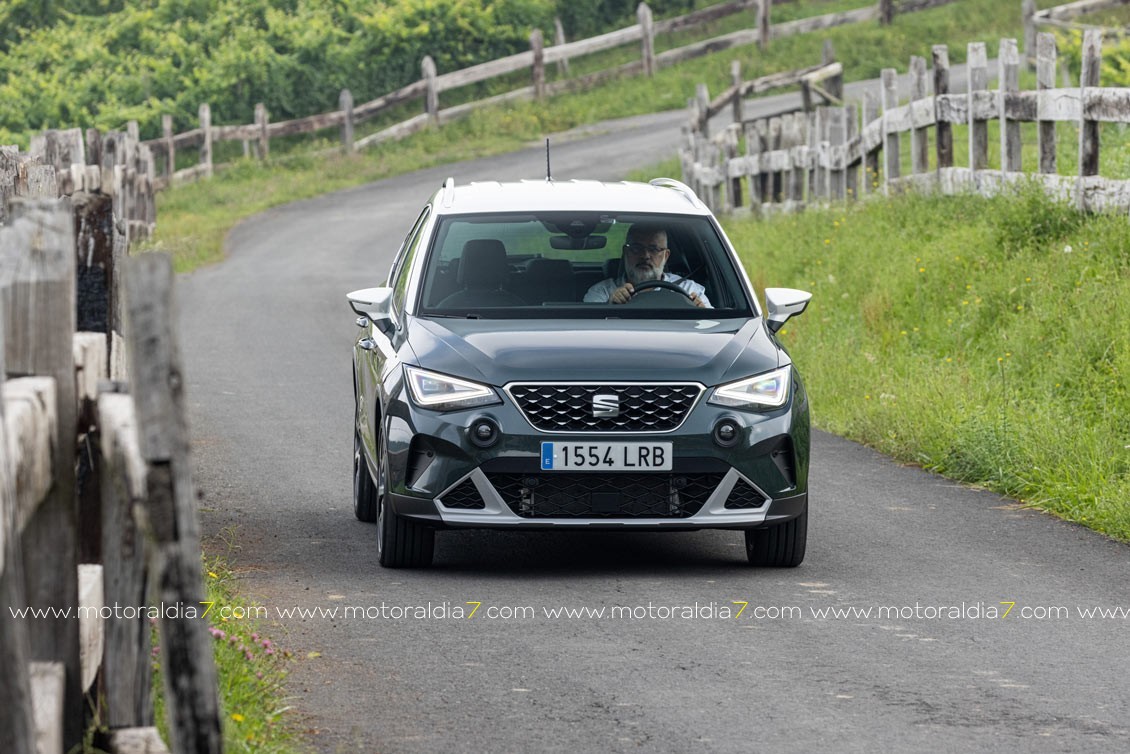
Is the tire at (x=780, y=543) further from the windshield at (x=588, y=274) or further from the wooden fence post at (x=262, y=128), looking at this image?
the wooden fence post at (x=262, y=128)

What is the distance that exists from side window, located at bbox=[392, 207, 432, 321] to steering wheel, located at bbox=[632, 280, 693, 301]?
1.07 meters

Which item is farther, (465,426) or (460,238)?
(460,238)

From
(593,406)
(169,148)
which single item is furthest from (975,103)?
(169,148)

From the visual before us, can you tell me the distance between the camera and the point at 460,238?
9.76 metres

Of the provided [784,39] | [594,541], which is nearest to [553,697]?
[594,541]

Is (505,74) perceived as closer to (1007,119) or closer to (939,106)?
(939,106)

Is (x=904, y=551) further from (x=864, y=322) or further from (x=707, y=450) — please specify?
(x=864, y=322)

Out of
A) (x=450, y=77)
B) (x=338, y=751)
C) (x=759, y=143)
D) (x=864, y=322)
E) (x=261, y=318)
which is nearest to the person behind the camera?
(x=338, y=751)

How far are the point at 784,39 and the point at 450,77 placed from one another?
837 cm

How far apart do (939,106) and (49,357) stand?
50.1 ft

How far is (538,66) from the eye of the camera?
45500 mm

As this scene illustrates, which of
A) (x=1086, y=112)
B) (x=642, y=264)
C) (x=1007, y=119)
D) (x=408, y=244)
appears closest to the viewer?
(x=642, y=264)

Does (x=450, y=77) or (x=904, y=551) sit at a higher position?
(x=450, y=77)

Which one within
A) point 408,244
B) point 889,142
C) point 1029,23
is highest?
point 1029,23
